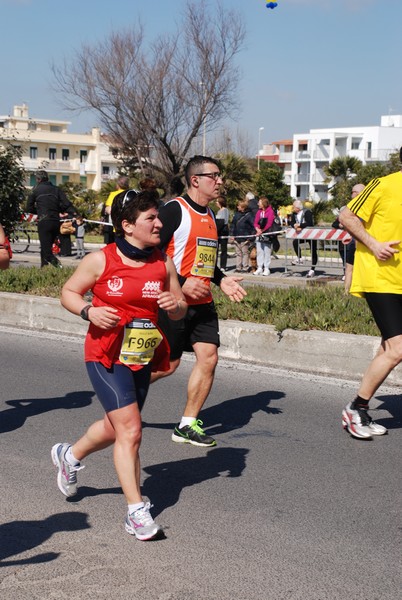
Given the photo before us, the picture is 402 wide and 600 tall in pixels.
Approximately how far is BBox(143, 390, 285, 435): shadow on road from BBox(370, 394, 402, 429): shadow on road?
83 cm

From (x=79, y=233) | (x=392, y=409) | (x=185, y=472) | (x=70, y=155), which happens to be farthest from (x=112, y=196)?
(x=70, y=155)

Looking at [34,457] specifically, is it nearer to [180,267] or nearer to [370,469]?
[180,267]

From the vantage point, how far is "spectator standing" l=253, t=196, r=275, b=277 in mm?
22000

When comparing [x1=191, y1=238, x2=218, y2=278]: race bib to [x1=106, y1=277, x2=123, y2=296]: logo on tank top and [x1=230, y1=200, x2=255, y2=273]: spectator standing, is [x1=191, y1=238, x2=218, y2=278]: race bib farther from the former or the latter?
[x1=230, y1=200, x2=255, y2=273]: spectator standing

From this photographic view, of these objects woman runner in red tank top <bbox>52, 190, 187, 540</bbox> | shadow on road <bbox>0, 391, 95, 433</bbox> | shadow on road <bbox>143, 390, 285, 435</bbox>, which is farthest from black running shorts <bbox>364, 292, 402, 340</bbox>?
shadow on road <bbox>0, 391, 95, 433</bbox>

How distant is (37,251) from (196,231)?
23757 mm

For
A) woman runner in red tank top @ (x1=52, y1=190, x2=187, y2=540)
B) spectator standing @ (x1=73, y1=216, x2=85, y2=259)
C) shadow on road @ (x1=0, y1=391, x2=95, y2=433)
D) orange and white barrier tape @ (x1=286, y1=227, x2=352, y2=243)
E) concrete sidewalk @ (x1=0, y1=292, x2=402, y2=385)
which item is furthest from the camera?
spectator standing @ (x1=73, y1=216, x2=85, y2=259)

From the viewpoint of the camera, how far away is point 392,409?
7.59 metres

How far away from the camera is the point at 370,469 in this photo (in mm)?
5988

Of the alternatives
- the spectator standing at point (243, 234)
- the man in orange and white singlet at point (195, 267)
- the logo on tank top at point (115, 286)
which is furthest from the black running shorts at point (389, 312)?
the spectator standing at point (243, 234)

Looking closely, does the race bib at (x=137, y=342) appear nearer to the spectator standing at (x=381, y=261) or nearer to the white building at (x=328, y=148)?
the spectator standing at (x=381, y=261)

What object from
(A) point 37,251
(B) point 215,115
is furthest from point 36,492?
(B) point 215,115

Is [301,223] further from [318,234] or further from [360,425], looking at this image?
[360,425]

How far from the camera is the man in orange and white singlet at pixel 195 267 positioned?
650 cm
